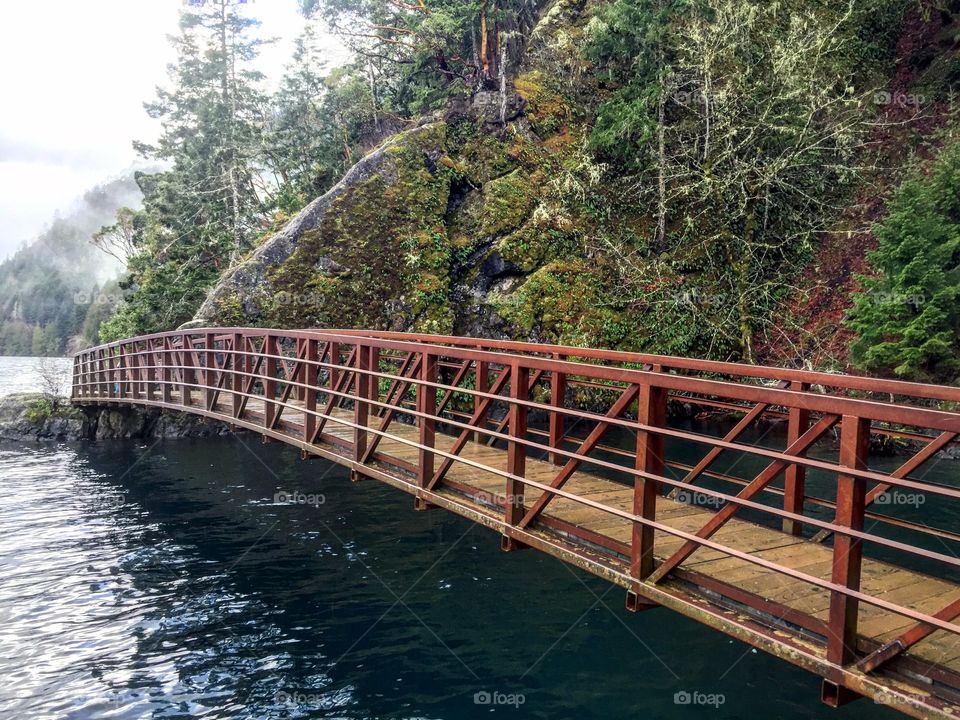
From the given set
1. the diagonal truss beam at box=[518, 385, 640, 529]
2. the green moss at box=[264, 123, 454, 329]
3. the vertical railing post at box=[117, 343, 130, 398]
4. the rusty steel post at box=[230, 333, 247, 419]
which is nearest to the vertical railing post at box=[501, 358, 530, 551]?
the diagonal truss beam at box=[518, 385, 640, 529]

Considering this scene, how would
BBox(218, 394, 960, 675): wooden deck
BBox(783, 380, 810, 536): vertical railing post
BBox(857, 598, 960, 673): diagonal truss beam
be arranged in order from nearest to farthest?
BBox(857, 598, 960, 673): diagonal truss beam < BBox(218, 394, 960, 675): wooden deck < BBox(783, 380, 810, 536): vertical railing post

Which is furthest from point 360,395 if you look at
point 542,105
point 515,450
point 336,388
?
point 542,105

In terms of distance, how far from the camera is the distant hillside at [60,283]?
89.2m

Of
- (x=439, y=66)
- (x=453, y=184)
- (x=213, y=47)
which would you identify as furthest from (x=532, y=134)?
(x=213, y=47)

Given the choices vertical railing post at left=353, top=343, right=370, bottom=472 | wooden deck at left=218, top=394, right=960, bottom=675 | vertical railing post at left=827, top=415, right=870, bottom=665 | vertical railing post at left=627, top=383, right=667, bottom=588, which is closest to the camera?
vertical railing post at left=827, top=415, right=870, bottom=665

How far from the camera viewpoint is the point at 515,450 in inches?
225

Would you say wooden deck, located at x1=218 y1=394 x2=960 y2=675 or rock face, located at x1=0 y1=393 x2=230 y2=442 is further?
rock face, located at x1=0 y1=393 x2=230 y2=442

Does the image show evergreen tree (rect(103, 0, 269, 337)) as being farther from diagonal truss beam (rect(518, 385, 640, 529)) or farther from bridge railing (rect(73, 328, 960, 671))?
diagonal truss beam (rect(518, 385, 640, 529))

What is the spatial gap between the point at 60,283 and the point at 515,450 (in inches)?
4636

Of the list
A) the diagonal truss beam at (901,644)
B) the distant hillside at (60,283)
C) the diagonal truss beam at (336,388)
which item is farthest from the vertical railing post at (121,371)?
the distant hillside at (60,283)

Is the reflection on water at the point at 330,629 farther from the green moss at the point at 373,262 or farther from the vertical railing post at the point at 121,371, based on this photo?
the green moss at the point at 373,262

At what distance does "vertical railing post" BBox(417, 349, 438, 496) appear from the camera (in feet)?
21.9

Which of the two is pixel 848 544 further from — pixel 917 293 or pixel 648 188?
pixel 648 188

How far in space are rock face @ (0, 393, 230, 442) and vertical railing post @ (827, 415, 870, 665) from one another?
18191 mm
